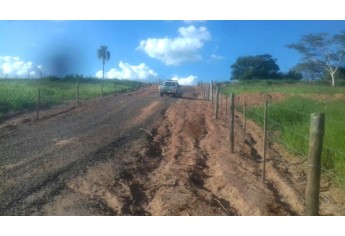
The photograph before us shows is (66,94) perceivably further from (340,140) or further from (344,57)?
(340,140)

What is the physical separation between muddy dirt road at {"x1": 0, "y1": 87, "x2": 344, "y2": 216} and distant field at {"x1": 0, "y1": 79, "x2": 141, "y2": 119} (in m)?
5.63

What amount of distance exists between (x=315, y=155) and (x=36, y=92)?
1716 centimetres

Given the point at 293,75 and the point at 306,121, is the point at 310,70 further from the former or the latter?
the point at 306,121

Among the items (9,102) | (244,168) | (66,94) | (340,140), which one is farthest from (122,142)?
(66,94)

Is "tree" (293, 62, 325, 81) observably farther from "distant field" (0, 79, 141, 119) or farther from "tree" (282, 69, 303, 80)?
"distant field" (0, 79, 141, 119)

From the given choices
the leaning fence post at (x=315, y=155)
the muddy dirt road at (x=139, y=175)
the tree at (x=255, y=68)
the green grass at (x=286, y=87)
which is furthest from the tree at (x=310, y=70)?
the leaning fence post at (x=315, y=155)

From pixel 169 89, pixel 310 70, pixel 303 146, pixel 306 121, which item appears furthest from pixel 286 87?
pixel 303 146

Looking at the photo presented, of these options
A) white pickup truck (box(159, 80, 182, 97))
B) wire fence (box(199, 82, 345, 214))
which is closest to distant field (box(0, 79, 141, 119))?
white pickup truck (box(159, 80, 182, 97))

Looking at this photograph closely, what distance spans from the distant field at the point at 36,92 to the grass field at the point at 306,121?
7.79 m

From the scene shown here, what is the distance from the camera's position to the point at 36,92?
1955 cm

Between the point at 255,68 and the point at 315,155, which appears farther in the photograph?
the point at 255,68

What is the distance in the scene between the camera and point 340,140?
6902 millimetres

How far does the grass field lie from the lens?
661cm

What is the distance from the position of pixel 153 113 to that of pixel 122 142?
6.32 meters
